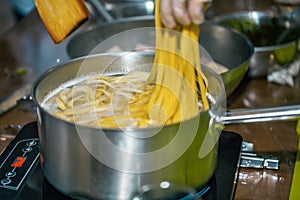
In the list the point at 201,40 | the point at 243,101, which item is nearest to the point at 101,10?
the point at 201,40

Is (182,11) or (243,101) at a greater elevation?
(182,11)

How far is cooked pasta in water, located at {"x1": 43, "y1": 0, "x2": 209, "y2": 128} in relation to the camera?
3.00ft

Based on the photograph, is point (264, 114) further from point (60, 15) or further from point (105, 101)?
point (60, 15)

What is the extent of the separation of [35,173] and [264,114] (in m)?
0.42

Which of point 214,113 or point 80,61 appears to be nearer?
point 214,113

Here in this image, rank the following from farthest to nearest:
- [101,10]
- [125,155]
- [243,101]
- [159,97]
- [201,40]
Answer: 1. [101,10]
2. [201,40]
3. [243,101]
4. [159,97]
5. [125,155]

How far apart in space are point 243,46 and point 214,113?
0.53 meters

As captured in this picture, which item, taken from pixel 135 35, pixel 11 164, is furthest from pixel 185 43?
pixel 135 35

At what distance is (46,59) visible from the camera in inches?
59.6

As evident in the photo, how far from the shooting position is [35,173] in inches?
38.4

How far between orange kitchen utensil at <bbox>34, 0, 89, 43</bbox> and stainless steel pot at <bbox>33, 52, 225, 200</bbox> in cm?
17

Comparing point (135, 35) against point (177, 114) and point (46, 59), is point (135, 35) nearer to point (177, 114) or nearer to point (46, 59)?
point (46, 59)

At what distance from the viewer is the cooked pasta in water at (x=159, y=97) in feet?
3.00

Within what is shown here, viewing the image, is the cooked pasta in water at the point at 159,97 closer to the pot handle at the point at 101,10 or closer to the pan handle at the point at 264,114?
the pan handle at the point at 264,114
